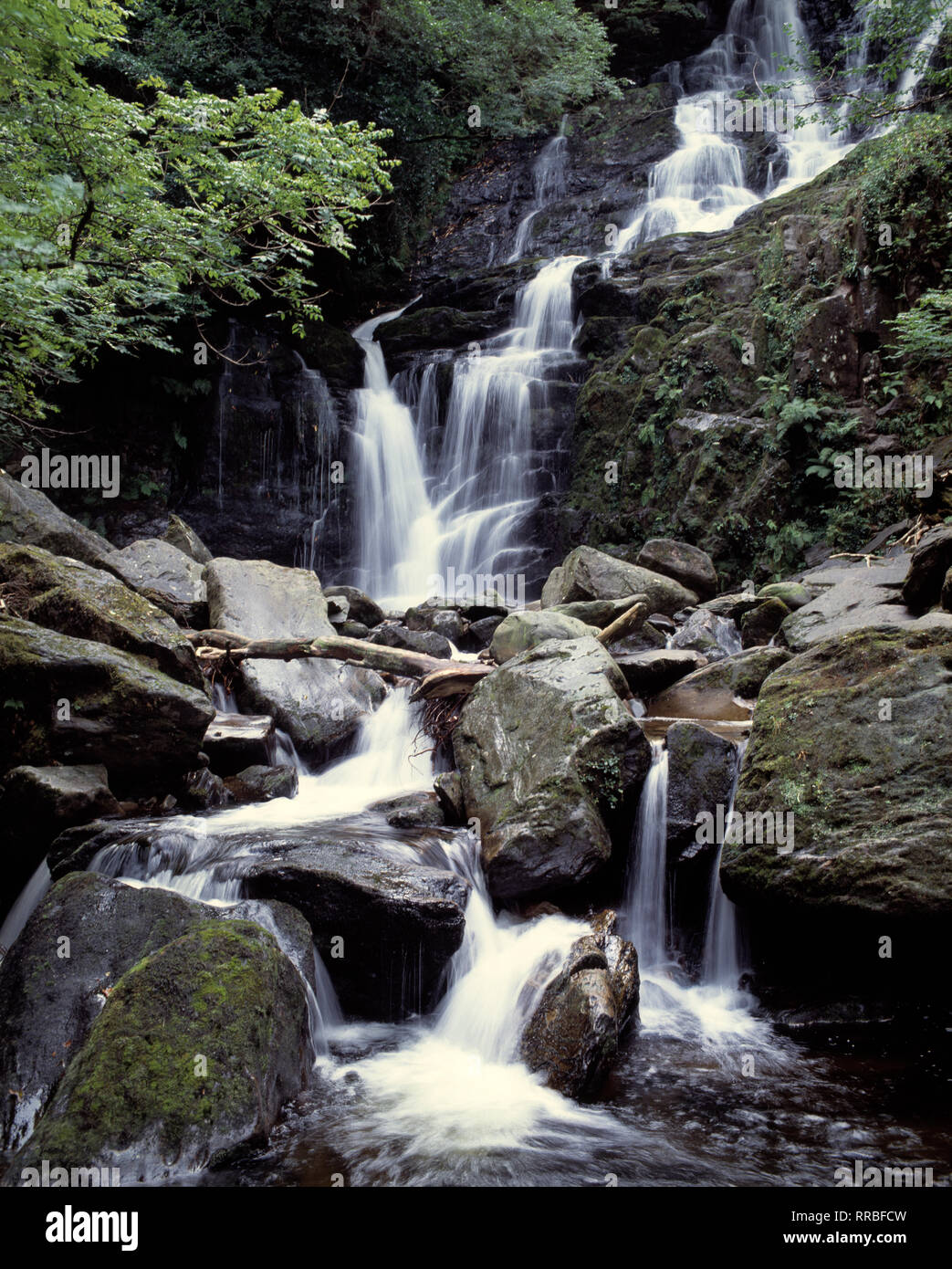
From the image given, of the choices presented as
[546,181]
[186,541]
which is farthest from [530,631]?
[546,181]

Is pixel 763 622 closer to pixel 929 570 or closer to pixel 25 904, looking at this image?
pixel 929 570

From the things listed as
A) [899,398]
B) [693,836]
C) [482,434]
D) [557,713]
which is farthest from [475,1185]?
[482,434]

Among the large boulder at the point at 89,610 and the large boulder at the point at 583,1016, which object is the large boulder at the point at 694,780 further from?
the large boulder at the point at 89,610

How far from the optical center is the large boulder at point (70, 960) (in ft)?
11.8

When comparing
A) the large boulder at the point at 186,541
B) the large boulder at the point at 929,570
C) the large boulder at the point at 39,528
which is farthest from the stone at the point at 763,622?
the large boulder at the point at 186,541

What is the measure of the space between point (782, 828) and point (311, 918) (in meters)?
2.84

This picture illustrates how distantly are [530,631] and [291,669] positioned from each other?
2.55 m

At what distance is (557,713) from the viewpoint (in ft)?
19.3

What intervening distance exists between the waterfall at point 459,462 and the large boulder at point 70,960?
34.0 feet

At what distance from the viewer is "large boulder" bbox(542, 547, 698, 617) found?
10.4 metres

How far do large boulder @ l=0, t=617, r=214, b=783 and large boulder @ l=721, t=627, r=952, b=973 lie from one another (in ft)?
13.5

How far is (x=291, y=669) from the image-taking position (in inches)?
323

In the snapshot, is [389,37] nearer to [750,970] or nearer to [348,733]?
[348,733]

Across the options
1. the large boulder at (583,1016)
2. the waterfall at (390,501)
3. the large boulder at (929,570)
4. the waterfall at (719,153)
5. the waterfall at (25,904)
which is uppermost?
the waterfall at (719,153)
